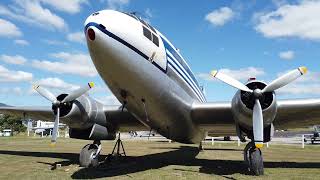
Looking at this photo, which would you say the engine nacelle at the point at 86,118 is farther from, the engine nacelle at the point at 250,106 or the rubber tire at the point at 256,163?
the rubber tire at the point at 256,163

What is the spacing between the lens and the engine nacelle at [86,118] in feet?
51.3

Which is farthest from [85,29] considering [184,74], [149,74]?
[184,74]

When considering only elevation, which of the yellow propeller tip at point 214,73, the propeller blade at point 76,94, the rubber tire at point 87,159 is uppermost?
the yellow propeller tip at point 214,73

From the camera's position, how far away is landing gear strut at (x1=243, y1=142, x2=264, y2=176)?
1310 centimetres

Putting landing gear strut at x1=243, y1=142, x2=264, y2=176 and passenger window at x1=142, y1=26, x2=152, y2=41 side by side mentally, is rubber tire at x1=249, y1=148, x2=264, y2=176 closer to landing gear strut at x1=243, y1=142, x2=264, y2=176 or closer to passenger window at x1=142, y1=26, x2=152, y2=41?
landing gear strut at x1=243, y1=142, x2=264, y2=176

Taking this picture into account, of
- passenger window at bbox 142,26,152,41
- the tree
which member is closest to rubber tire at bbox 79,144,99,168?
passenger window at bbox 142,26,152,41

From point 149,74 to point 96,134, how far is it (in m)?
6.62

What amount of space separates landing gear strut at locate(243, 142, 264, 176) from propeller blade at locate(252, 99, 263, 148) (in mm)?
1091

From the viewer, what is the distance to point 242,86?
508 inches

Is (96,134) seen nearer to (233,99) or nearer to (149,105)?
(149,105)

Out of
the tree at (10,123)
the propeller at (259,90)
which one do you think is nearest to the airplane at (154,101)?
the propeller at (259,90)

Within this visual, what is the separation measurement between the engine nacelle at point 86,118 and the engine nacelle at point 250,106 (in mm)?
6975

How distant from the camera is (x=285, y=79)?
1287 cm

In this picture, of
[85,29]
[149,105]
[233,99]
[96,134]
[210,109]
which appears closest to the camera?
[85,29]
